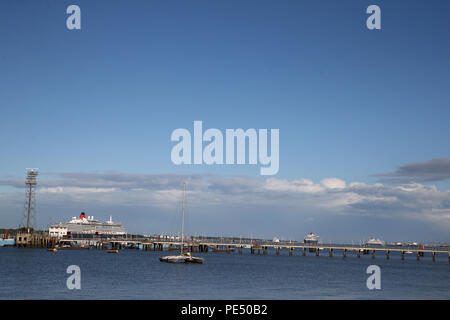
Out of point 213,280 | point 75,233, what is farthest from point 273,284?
point 75,233

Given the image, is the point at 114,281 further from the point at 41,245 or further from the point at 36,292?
the point at 41,245

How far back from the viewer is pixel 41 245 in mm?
151500

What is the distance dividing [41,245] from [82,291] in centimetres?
11762

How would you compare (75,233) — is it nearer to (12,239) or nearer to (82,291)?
(12,239)
